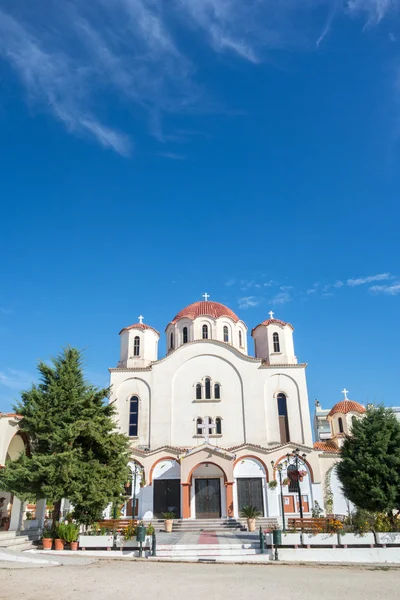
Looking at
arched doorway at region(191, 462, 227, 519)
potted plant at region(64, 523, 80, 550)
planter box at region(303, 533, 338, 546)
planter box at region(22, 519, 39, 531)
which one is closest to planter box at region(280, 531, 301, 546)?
planter box at region(303, 533, 338, 546)

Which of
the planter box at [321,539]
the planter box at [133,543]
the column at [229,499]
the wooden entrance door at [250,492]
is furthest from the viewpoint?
the wooden entrance door at [250,492]

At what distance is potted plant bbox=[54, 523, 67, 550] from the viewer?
16672 millimetres

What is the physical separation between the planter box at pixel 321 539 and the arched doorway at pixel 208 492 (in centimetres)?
1066

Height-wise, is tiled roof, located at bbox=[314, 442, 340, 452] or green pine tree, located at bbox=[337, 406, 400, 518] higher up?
tiled roof, located at bbox=[314, 442, 340, 452]

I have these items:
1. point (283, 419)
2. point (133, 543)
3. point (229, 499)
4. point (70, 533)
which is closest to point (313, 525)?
point (133, 543)

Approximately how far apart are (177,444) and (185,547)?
12647 mm

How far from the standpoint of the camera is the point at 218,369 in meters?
30.9

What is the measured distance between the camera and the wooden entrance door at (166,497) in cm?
2628

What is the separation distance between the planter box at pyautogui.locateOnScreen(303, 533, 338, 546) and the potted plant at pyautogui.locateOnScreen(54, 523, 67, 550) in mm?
8774

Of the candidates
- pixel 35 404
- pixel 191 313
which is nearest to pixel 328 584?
pixel 35 404

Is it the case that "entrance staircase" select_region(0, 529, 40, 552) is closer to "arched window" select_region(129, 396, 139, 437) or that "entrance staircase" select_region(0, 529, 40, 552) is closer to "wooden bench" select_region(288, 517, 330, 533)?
"arched window" select_region(129, 396, 139, 437)

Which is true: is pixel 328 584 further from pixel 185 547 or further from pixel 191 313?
pixel 191 313

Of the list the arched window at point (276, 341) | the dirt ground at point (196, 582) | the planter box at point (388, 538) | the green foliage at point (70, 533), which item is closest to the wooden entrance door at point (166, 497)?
the green foliage at point (70, 533)

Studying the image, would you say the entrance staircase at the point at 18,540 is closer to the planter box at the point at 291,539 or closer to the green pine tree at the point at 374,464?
the planter box at the point at 291,539
